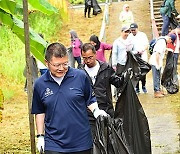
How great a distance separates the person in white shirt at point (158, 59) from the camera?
12273mm

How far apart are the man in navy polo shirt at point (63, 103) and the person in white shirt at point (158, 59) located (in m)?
7.41

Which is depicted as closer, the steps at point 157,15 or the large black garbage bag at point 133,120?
the large black garbage bag at point 133,120

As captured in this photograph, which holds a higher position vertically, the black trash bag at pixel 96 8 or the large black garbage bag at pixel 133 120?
the large black garbage bag at pixel 133 120

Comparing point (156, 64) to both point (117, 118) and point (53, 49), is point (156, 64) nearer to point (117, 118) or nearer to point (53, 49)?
point (117, 118)

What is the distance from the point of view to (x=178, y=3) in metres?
26.0

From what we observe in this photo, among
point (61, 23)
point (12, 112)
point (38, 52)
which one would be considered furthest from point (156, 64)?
point (61, 23)

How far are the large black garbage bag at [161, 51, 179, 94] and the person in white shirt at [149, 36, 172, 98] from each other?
0.51 feet

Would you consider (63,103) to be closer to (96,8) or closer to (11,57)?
(11,57)

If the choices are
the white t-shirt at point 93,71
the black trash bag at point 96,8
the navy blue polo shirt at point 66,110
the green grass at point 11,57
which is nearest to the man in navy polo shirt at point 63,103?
the navy blue polo shirt at point 66,110

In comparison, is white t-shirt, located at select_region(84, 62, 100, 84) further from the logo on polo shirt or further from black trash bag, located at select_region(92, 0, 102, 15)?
black trash bag, located at select_region(92, 0, 102, 15)

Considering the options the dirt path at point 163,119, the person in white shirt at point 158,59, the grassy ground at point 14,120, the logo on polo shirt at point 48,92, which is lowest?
the grassy ground at point 14,120

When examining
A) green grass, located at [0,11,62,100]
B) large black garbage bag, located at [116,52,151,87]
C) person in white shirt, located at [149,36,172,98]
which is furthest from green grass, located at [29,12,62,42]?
large black garbage bag, located at [116,52,151,87]

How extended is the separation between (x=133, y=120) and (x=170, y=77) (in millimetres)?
6096

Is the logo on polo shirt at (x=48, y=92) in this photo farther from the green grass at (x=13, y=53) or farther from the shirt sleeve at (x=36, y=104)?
the green grass at (x=13, y=53)
